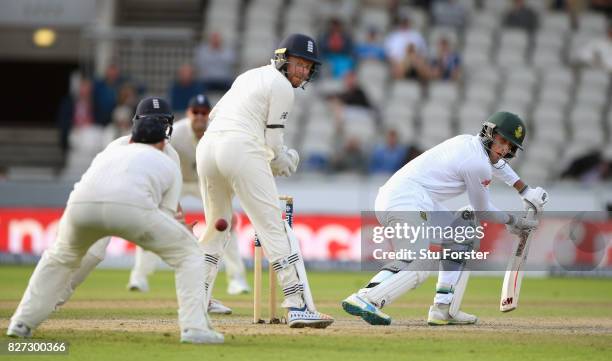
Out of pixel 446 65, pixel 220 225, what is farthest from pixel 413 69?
pixel 220 225

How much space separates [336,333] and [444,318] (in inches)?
55.4

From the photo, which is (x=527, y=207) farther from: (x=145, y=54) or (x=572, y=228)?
(x=145, y=54)

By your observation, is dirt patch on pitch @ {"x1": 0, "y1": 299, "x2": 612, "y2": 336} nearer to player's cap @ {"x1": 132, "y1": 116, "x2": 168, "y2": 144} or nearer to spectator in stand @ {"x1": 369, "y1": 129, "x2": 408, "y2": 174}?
player's cap @ {"x1": 132, "y1": 116, "x2": 168, "y2": 144}

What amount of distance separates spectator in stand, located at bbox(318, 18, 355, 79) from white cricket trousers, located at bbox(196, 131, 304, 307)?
13355 millimetres

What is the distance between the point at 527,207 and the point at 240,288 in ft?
15.8

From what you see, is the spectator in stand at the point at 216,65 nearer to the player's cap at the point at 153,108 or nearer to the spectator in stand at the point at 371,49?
the spectator in stand at the point at 371,49

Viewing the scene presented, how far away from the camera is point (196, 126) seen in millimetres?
13625

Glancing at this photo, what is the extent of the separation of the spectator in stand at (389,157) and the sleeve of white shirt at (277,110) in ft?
35.0

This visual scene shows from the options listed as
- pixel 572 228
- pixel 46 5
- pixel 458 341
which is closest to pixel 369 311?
pixel 458 341

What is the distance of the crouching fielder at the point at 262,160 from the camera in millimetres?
9945

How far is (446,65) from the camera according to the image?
23609 millimetres

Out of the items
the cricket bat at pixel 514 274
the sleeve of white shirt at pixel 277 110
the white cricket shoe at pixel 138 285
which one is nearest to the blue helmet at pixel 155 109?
the sleeve of white shirt at pixel 277 110

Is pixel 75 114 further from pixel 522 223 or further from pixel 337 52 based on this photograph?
pixel 522 223

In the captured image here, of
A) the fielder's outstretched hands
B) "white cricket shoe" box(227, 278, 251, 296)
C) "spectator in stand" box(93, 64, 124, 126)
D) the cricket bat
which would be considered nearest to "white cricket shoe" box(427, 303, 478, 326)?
the cricket bat
